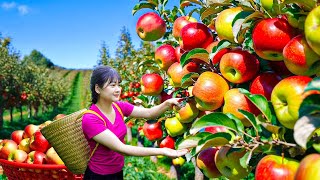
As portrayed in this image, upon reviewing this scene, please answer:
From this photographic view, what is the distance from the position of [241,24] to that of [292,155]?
0.45 metres

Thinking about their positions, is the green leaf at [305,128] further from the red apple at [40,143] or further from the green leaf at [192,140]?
the red apple at [40,143]

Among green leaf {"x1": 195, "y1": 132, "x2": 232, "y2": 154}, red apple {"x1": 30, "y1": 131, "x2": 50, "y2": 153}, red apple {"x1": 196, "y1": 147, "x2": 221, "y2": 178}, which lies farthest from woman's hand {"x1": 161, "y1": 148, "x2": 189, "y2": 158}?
red apple {"x1": 30, "y1": 131, "x2": 50, "y2": 153}

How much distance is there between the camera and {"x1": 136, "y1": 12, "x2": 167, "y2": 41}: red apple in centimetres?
218

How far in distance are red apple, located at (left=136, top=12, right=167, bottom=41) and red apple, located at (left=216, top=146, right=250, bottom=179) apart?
1070mm

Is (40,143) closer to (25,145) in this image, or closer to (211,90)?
(25,145)

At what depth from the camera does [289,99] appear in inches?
38.5

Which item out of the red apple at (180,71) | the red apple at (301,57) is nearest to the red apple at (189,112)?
the red apple at (180,71)

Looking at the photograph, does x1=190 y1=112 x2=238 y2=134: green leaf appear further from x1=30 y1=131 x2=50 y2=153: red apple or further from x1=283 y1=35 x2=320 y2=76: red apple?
x1=30 y1=131 x2=50 y2=153: red apple

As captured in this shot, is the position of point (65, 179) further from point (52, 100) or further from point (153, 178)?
point (52, 100)

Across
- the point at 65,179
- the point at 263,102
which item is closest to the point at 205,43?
the point at 263,102

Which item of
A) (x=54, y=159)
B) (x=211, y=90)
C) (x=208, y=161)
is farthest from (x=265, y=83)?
(x=54, y=159)

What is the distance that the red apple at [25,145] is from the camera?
3.45 m

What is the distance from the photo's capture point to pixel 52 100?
25.7m

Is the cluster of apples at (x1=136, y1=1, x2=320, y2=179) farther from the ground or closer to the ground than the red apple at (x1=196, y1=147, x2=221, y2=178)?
farther from the ground
